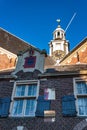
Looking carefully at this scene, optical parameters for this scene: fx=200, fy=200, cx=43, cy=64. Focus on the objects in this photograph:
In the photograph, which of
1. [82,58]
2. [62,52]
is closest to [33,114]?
[82,58]

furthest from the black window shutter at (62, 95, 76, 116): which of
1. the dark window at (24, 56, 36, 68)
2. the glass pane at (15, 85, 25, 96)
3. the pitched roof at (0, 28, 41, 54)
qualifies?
the pitched roof at (0, 28, 41, 54)

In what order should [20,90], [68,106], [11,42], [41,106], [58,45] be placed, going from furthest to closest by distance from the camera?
[58,45], [11,42], [20,90], [41,106], [68,106]

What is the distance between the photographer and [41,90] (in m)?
10.1

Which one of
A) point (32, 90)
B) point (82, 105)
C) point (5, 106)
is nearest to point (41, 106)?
point (32, 90)

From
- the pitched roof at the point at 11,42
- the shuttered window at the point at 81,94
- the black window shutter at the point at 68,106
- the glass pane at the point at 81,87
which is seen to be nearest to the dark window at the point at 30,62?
the shuttered window at the point at 81,94

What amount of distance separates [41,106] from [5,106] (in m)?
1.78

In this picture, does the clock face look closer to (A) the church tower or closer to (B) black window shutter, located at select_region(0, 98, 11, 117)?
(A) the church tower

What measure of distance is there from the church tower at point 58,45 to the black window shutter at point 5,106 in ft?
120

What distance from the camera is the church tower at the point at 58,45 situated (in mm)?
46819

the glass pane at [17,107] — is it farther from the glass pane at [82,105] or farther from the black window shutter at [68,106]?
the glass pane at [82,105]

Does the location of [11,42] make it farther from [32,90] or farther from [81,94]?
[81,94]

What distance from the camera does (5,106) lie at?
31.9 ft

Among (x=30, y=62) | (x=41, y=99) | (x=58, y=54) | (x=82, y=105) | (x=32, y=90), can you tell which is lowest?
(x=82, y=105)

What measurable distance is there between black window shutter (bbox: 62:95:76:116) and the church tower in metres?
36.8
